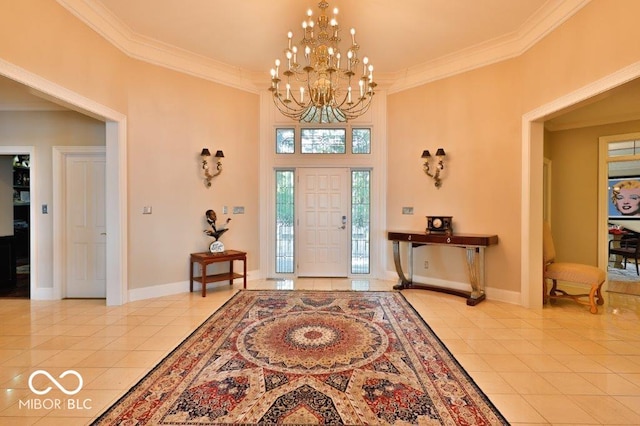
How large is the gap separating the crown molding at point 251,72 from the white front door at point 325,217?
175cm

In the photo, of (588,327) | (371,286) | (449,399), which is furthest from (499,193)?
(449,399)

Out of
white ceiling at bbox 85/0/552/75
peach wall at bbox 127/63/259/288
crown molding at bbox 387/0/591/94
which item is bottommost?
peach wall at bbox 127/63/259/288

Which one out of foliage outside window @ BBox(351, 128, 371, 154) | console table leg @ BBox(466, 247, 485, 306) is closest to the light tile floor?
console table leg @ BBox(466, 247, 485, 306)

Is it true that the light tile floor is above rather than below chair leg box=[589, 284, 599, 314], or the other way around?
below

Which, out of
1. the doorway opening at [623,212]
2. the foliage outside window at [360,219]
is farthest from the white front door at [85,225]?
the doorway opening at [623,212]

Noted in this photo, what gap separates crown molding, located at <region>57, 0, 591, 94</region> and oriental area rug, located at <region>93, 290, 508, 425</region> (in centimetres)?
353

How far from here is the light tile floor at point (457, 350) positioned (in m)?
1.90

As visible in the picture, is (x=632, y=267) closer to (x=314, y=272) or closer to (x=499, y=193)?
(x=499, y=193)

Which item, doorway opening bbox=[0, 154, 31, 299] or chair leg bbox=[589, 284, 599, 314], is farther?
doorway opening bbox=[0, 154, 31, 299]

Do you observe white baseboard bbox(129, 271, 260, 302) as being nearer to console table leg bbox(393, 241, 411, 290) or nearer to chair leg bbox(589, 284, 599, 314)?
console table leg bbox(393, 241, 411, 290)

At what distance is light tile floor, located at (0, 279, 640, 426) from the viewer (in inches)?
74.7

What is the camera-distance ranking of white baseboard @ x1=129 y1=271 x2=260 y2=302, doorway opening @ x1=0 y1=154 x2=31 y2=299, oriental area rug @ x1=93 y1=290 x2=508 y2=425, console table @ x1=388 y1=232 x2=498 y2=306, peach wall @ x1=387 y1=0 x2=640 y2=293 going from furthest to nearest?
doorway opening @ x1=0 y1=154 x2=31 y2=299, white baseboard @ x1=129 y1=271 x2=260 y2=302, console table @ x1=388 y1=232 x2=498 y2=306, peach wall @ x1=387 y1=0 x2=640 y2=293, oriental area rug @ x1=93 y1=290 x2=508 y2=425

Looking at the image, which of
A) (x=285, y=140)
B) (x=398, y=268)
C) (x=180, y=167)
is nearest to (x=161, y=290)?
(x=180, y=167)

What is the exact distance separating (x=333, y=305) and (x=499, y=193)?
2674 millimetres
